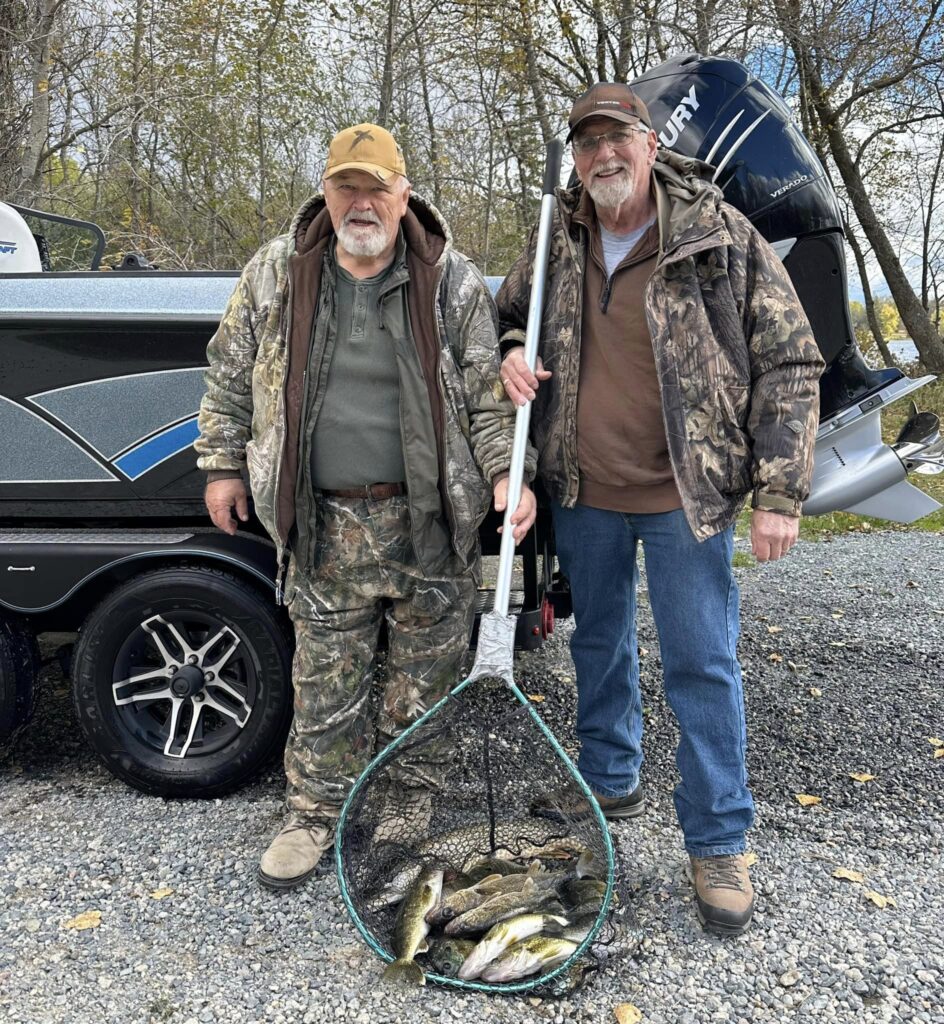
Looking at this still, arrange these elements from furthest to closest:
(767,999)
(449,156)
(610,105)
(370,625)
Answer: (449,156) < (370,625) < (610,105) < (767,999)

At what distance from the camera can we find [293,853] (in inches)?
114

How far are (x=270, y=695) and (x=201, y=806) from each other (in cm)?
49

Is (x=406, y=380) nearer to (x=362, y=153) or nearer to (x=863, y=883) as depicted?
(x=362, y=153)

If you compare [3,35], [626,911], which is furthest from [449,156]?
[626,911]

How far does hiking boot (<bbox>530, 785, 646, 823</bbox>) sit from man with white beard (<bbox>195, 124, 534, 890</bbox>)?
0.39 m

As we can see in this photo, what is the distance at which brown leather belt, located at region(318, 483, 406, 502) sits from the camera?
9.20ft

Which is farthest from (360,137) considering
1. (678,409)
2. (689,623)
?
(689,623)

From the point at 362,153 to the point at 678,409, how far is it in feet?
3.69

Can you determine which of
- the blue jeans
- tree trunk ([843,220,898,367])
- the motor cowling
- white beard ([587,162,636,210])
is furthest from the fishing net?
tree trunk ([843,220,898,367])

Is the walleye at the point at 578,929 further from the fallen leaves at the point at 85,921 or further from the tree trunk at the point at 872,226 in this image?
the tree trunk at the point at 872,226

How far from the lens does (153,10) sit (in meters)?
12.5

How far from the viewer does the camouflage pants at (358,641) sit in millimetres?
2857

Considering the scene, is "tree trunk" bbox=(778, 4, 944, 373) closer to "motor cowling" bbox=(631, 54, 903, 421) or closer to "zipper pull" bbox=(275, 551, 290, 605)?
"motor cowling" bbox=(631, 54, 903, 421)

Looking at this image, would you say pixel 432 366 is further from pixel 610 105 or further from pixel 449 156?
pixel 449 156
